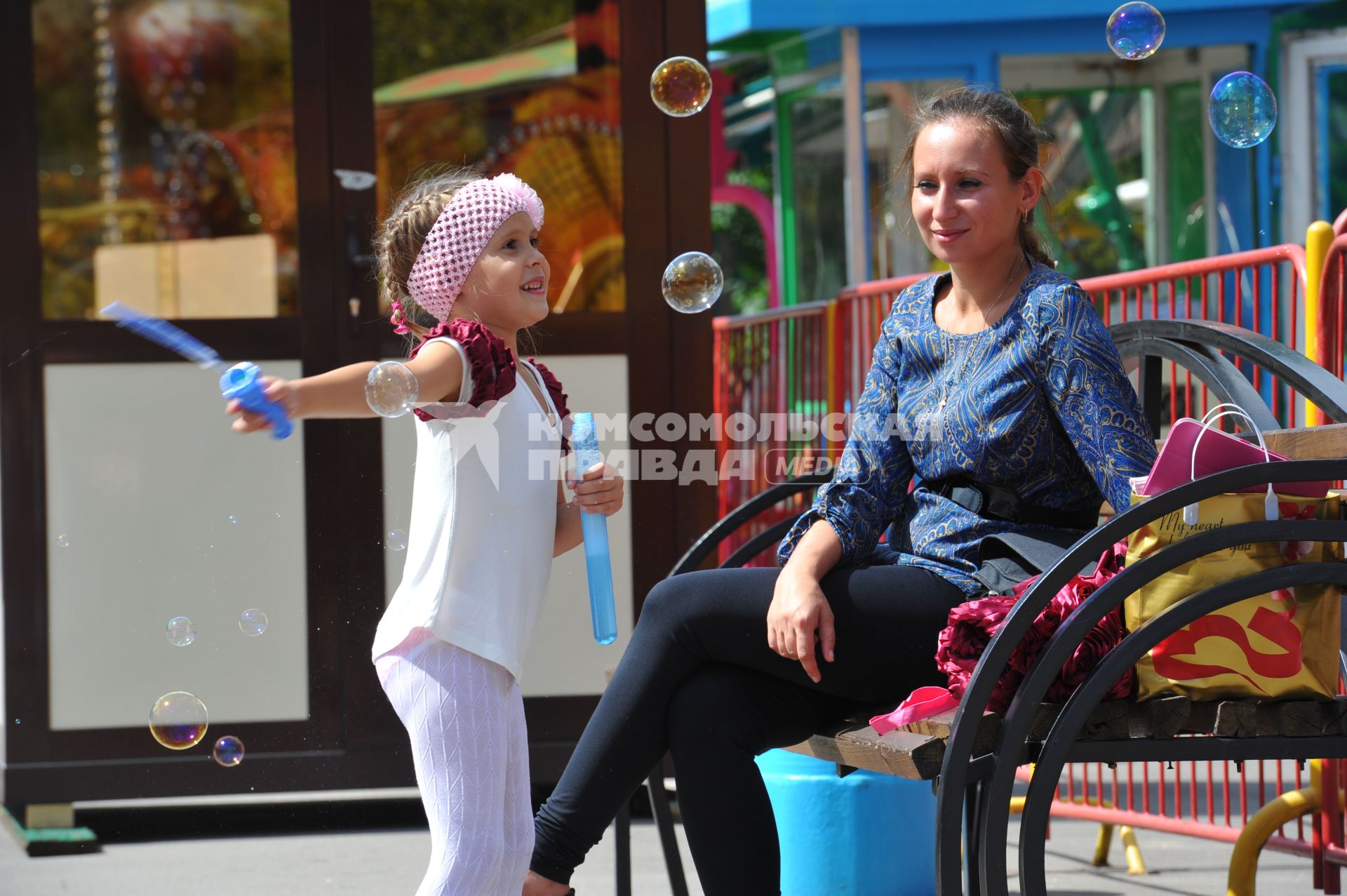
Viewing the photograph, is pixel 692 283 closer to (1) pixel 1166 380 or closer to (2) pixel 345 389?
(2) pixel 345 389

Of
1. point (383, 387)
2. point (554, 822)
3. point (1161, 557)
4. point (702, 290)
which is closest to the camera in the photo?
point (1161, 557)

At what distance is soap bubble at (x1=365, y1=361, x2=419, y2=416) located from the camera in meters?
2.12

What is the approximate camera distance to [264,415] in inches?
76.0

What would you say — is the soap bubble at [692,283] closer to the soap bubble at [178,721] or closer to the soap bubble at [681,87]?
the soap bubble at [681,87]

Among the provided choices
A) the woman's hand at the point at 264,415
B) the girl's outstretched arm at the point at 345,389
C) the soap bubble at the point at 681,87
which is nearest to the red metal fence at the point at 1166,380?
the soap bubble at the point at 681,87

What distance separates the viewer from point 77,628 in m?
4.36

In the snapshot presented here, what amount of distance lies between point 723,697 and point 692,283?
1.47 m

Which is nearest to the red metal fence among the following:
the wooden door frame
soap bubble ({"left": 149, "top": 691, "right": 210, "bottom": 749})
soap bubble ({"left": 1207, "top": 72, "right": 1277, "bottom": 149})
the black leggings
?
soap bubble ({"left": 1207, "top": 72, "right": 1277, "bottom": 149})

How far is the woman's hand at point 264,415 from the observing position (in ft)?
6.32

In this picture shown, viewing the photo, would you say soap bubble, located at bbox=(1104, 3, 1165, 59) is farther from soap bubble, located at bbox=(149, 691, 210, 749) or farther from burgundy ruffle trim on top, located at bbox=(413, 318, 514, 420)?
soap bubble, located at bbox=(149, 691, 210, 749)

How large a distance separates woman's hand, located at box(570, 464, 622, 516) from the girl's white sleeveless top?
0.31 ft

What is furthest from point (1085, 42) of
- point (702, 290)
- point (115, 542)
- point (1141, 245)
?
point (115, 542)

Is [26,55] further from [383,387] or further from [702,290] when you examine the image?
[383,387]

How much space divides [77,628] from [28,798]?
0.48 metres
